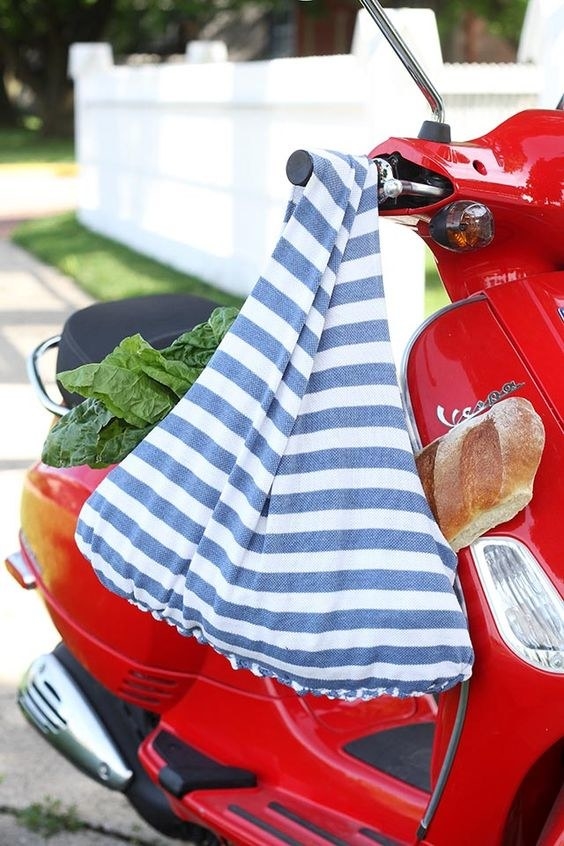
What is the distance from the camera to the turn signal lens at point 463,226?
5.18 ft

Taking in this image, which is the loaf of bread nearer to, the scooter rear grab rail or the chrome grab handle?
the scooter rear grab rail

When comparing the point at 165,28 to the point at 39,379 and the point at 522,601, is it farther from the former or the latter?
the point at 522,601

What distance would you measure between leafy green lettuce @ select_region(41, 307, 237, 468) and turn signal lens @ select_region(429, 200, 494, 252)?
15.4 inches

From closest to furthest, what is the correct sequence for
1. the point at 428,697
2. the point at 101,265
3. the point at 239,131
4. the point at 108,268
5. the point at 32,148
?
the point at 428,697 → the point at 239,131 → the point at 108,268 → the point at 101,265 → the point at 32,148

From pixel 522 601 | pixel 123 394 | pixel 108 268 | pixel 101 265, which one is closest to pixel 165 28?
pixel 101 265

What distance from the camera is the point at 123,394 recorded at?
1.76 metres

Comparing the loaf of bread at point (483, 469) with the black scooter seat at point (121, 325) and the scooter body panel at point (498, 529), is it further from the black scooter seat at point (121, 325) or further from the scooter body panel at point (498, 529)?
the black scooter seat at point (121, 325)

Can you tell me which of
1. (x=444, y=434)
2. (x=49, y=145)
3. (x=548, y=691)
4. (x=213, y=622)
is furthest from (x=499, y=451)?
(x=49, y=145)

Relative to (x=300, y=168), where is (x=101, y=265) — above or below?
below

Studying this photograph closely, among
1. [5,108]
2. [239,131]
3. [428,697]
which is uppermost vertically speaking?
[428,697]

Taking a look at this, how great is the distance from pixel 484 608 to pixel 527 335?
353 mm

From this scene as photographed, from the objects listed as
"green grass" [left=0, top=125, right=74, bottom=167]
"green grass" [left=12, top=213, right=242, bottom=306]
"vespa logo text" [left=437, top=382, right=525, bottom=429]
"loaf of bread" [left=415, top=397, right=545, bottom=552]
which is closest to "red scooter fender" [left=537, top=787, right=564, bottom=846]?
"loaf of bread" [left=415, top=397, right=545, bottom=552]

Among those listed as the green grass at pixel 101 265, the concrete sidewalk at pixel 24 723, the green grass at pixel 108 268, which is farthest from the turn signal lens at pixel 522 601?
the green grass at pixel 101 265

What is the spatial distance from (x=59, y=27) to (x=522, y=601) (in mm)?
24608
